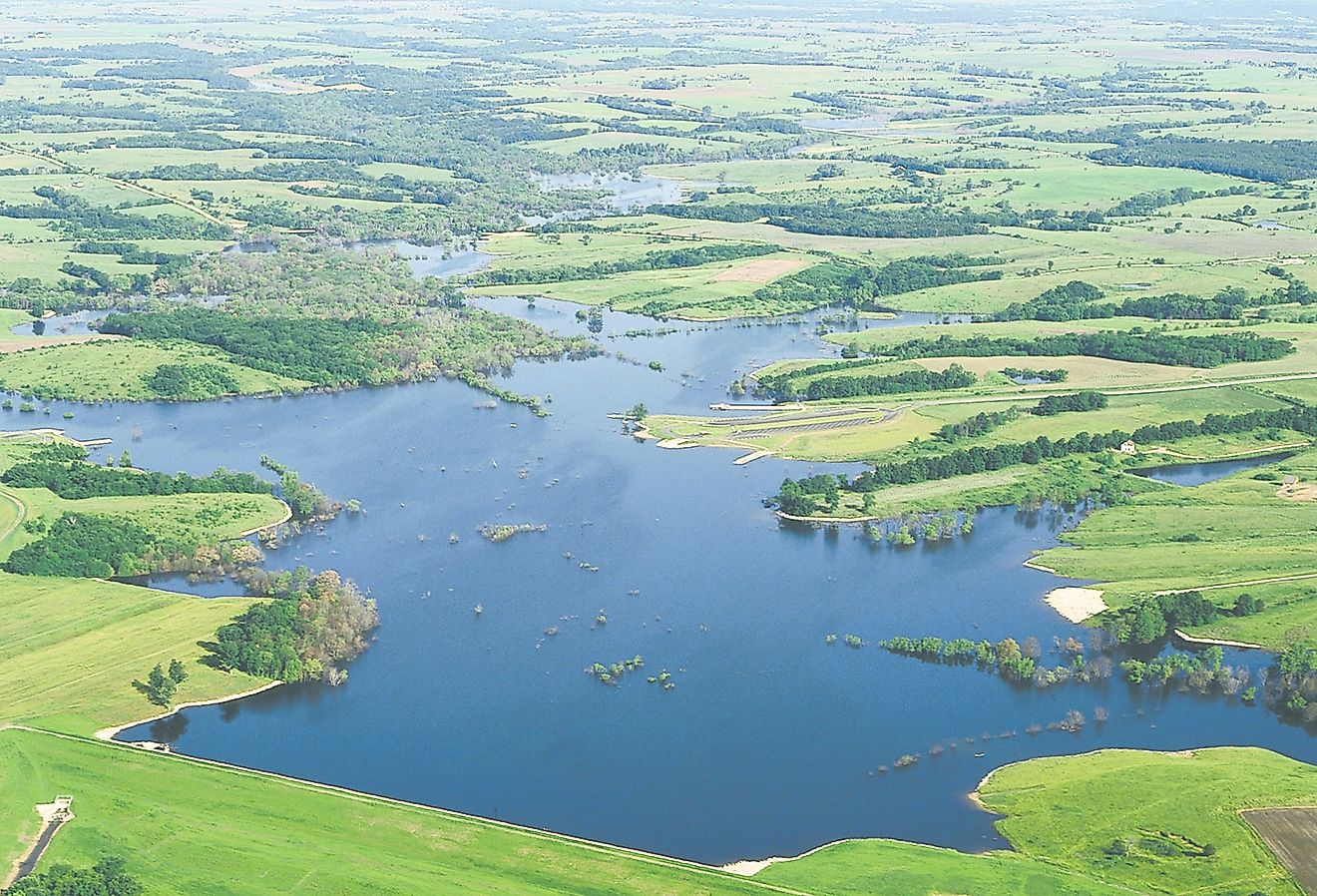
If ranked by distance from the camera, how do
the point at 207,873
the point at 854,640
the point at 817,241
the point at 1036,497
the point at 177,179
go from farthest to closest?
the point at 177,179, the point at 817,241, the point at 1036,497, the point at 854,640, the point at 207,873

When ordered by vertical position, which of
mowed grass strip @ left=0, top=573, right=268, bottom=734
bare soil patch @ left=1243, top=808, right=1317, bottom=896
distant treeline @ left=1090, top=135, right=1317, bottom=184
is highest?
distant treeline @ left=1090, top=135, right=1317, bottom=184

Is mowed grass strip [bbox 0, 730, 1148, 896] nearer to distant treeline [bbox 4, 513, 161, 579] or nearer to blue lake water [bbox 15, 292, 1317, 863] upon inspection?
blue lake water [bbox 15, 292, 1317, 863]

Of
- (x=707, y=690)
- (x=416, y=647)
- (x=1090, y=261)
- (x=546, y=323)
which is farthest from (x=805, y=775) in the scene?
(x=1090, y=261)

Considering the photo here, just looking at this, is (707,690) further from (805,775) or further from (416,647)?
(416,647)

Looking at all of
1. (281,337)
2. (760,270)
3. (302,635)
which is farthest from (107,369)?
(760,270)

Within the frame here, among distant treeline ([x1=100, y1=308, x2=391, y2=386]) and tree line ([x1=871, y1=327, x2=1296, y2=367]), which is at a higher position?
tree line ([x1=871, y1=327, x2=1296, y2=367])

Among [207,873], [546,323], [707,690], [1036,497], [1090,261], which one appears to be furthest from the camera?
[1090,261]

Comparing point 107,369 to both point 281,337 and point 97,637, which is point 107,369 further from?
point 97,637

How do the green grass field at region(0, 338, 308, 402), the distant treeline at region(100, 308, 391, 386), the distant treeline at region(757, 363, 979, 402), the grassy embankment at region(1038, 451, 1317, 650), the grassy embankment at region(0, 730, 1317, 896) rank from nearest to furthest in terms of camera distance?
the grassy embankment at region(0, 730, 1317, 896) → the grassy embankment at region(1038, 451, 1317, 650) → the distant treeline at region(757, 363, 979, 402) → the green grass field at region(0, 338, 308, 402) → the distant treeline at region(100, 308, 391, 386)

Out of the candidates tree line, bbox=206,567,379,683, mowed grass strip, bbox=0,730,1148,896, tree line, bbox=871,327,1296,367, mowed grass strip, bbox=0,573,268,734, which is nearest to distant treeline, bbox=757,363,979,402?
tree line, bbox=871,327,1296,367

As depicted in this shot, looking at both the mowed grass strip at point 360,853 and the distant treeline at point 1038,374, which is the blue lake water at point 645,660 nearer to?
the mowed grass strip at point 360,853
